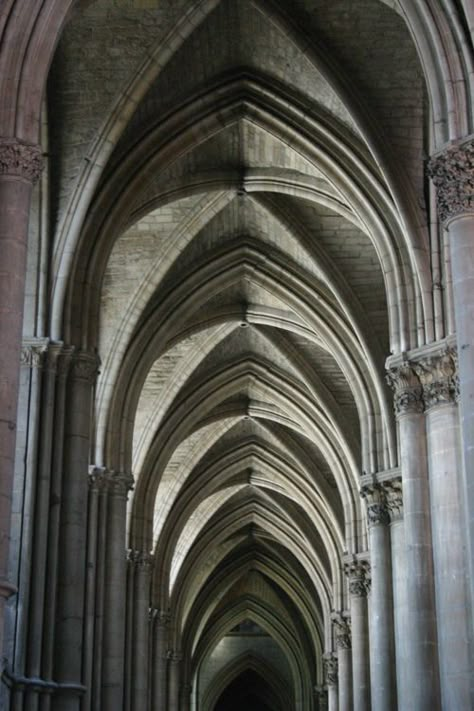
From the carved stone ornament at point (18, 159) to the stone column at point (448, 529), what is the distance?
7409 mm

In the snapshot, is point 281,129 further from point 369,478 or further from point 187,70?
point 369,478

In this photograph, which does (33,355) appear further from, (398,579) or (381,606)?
(381,606)

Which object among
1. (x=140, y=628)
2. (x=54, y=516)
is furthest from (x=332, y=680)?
(x=54, y=516)

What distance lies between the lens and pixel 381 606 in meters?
24.1

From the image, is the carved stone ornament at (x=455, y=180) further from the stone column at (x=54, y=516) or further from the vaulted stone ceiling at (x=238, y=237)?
the stone column at (x=54, y=516)

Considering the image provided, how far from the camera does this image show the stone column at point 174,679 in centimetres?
4147

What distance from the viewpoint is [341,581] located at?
36.8 metres

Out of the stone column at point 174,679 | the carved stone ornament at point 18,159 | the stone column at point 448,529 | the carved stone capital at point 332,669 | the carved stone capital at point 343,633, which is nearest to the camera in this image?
the carved stone ornament at point 18,159

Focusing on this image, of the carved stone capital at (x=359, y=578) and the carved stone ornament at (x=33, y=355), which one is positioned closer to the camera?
the carved stone ornament at (x=33, y=355)

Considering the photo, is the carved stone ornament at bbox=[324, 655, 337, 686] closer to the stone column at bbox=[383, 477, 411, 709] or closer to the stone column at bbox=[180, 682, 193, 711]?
the stone column at bbox=[180, 682, 193, 711]

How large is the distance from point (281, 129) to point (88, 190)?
416 centimetres

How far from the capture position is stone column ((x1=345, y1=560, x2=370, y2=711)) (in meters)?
28.7

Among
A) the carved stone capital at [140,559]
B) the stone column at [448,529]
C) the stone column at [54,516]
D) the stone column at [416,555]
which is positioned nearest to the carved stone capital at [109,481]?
the stone column at [54,516]

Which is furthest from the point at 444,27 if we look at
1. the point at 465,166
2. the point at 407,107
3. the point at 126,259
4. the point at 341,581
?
the point at 341,581
